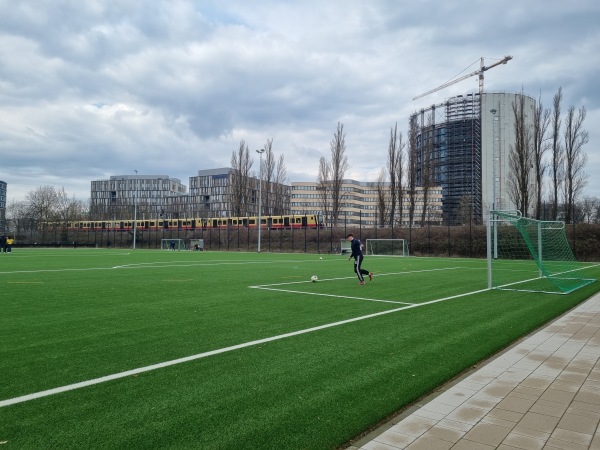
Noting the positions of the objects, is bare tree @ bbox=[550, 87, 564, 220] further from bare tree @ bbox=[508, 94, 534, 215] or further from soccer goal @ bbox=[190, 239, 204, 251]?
soccer goal @ bbox=[190, 239, 204, 251]

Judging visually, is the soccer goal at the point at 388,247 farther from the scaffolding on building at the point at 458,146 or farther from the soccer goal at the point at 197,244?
the scaffolding on building at the point at 458,146

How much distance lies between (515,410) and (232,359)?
3.28m

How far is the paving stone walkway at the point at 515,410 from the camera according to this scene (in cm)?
341

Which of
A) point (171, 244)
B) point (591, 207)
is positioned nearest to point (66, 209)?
point (171, 244)

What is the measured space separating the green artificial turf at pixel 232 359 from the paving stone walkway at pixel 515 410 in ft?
1.00

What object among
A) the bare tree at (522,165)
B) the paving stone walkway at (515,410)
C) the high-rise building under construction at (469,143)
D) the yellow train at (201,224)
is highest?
the high-rise building under construction at (469,143)

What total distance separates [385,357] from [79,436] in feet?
12.2

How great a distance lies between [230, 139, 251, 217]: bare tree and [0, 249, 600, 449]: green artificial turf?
187 feet

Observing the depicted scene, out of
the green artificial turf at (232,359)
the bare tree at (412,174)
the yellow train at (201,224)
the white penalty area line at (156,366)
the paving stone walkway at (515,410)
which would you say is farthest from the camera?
the yellow train at (201,224)

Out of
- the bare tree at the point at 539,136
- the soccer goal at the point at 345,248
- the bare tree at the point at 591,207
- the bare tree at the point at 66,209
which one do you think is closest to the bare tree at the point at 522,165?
the bare tree at the point at 539,136

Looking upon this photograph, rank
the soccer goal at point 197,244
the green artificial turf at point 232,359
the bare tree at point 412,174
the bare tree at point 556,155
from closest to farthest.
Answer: the green artificial turf at point 232,359
the bare tree at point 556,155
the bare tree at point 412,174
the soccer goal at point 197,244

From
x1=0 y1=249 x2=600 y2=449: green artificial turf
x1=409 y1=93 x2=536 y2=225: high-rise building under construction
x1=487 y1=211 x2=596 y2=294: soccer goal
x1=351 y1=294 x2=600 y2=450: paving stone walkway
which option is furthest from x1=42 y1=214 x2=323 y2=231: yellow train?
x1=351 y1=294 x2=600 y2=450: paving stone walkway

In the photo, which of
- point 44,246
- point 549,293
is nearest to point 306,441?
point 549,293

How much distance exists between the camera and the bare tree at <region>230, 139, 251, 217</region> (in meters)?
68.4
